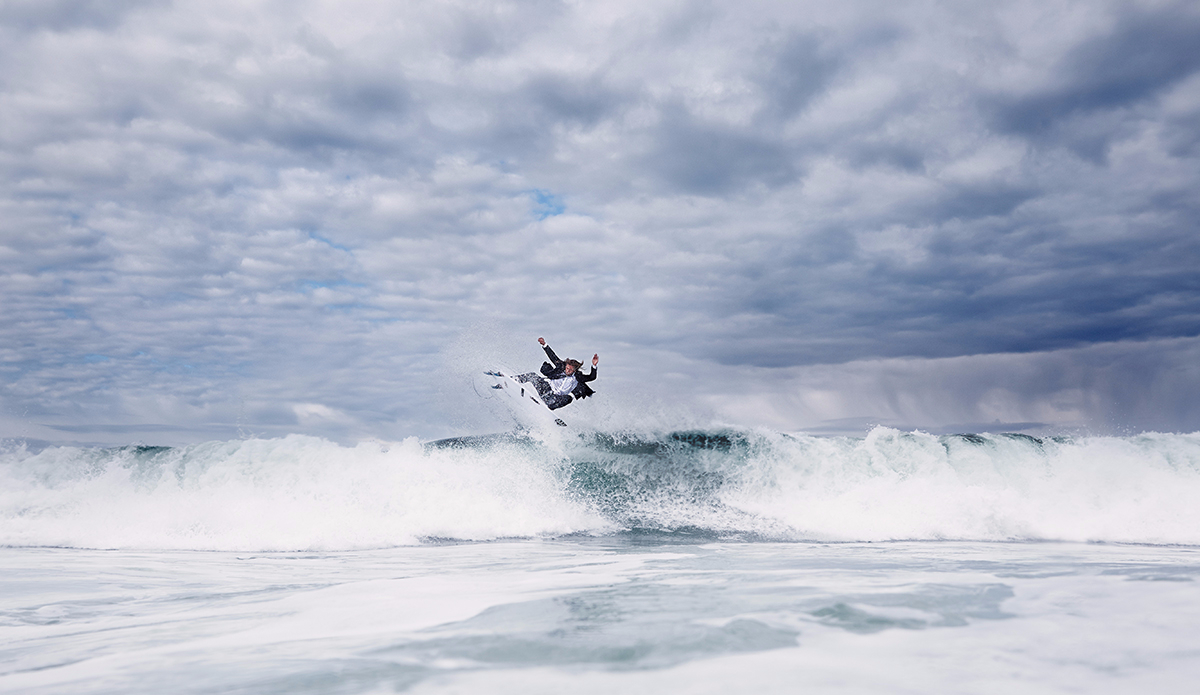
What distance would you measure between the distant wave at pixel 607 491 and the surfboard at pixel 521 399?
1.99 meters

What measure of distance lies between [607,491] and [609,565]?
25.4 feet

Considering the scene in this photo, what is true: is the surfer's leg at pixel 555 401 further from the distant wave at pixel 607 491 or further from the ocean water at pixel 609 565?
the distant wave at pixel 607 491

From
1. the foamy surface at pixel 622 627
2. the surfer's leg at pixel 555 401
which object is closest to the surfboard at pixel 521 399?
the surfer's leg at pixel 555 401

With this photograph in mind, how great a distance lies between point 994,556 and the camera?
8.51 meters

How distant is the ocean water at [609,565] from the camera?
11.9 ft

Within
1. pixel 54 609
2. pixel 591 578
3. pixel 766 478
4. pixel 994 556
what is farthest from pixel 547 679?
pixel 766 478

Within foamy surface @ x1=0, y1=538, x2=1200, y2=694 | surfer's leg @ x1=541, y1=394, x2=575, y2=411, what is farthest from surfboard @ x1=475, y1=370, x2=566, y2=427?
foamy surface @ x1=0, y1=538, x2=1200, y2=694

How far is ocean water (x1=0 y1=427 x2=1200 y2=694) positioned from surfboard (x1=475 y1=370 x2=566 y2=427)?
1.69 meters

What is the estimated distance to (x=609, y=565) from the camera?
26.1 ft

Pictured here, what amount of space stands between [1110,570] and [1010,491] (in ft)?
26.3

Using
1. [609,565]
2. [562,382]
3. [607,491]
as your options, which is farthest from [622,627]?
[562,382]

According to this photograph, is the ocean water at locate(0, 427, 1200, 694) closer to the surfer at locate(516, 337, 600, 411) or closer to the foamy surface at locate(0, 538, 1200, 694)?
the foamy surface at locate(0, 538, 1200, 694)

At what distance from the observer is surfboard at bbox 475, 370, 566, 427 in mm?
21375

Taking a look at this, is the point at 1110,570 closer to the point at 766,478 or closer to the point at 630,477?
the point at 766,478
